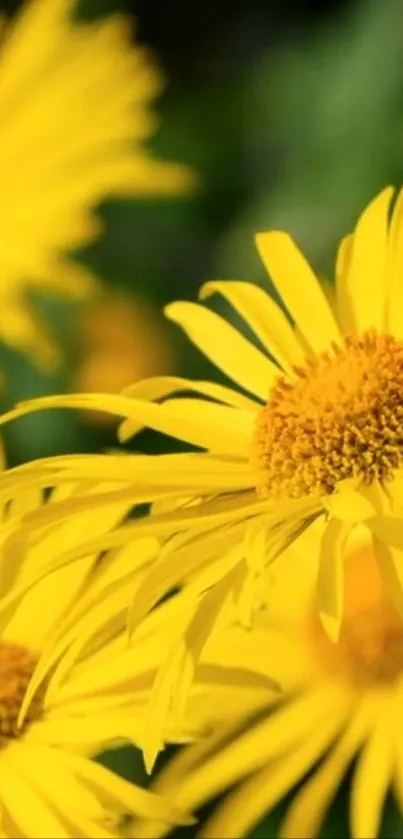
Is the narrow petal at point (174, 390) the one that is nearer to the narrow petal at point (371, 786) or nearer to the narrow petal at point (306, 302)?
the narrow petal at point (306, 302)

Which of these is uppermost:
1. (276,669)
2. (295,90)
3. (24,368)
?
(295,90)

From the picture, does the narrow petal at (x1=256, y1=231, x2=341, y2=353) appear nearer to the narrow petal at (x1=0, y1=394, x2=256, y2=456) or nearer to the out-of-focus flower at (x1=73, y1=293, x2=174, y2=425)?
the narrow petal at (x1=0, y1=394, x2=256, y2=456)

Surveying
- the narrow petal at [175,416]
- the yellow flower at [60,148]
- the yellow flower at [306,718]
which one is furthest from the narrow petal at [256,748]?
Result: the yellow flower at [60,148]

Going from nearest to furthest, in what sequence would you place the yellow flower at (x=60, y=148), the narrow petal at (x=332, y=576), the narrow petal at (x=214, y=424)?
the narrow petal at (x=332, y=576) → the narrow petal at (x=214, y=424) → the yellow flower at (x=60, y=148)

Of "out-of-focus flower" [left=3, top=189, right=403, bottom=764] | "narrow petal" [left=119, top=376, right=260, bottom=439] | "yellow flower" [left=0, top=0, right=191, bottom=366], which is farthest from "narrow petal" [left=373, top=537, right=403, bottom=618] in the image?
"yellow flower" [left=0, top=0, right=191, bottom=366]


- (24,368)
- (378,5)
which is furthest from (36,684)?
(378,5)

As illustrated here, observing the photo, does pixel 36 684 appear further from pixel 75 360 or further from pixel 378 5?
pixel 378 5
